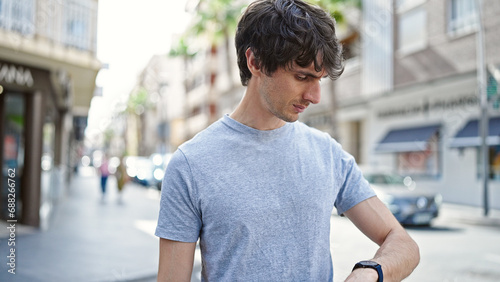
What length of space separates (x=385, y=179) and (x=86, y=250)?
7.58 meters

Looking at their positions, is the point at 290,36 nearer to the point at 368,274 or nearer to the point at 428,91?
the point at 368,274

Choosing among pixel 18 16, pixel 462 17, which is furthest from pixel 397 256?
pixel 462 17

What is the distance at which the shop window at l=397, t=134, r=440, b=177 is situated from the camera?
770 inches

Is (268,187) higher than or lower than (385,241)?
higher

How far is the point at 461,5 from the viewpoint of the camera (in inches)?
677

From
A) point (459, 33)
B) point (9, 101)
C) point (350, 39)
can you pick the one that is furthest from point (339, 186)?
point (350, 39)

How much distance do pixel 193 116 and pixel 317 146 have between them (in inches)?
2099

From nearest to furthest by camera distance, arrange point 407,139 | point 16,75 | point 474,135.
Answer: point 16,75 → point 474,135 → point 407,139

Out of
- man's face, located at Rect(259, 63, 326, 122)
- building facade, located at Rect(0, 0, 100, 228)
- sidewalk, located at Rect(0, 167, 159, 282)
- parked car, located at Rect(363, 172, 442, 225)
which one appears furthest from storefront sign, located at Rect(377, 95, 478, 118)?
man's face, located at Rect(259, 63, 326, 122)

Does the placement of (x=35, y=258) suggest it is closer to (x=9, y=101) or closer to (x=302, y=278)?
(x=9, y=101)

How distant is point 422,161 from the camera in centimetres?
2041

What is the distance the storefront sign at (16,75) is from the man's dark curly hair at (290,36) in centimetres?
908

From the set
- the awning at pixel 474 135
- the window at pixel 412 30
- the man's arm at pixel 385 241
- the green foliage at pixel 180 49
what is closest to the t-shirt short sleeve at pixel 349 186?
the man's arm at pixel 385 241

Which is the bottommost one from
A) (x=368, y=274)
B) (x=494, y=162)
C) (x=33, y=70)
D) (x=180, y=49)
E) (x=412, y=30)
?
(x=368, y=274)
